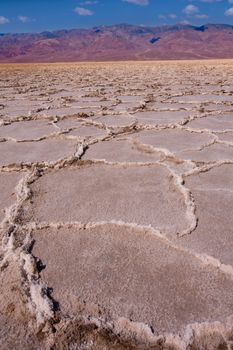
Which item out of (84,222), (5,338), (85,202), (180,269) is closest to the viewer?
(5,338)

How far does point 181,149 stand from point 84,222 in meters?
1.10

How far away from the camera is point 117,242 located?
143 centimetres

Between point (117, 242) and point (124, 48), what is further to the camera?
point (124, 48)

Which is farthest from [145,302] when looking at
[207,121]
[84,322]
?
[207,121]

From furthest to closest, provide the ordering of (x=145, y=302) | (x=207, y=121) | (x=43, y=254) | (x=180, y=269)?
1. (x=207, y=121)
2. (x=43, y=254)
3. (x=180, y=269)
4. (x=145, y=302)

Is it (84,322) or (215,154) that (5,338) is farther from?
Answer: (215,154)

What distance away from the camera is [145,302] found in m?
1.14

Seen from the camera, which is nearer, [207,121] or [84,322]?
[84,322]

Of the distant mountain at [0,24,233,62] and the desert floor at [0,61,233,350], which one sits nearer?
the desert floor at [0,61,233,350]

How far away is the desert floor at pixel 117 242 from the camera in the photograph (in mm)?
1047

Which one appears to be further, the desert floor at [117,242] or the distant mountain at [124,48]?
the distant mountain at [124,48]

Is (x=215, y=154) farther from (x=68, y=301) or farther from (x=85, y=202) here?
(x=68, y=301)

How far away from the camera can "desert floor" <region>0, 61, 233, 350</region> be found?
1047 millimetres

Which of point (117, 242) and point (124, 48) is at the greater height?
point (117, 242)
